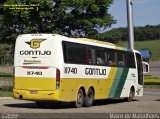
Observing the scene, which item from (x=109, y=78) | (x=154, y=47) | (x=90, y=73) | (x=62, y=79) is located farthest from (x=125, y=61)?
(x=154, y=47)

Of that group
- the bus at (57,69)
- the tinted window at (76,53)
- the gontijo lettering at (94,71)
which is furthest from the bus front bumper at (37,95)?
the gontijo lettering at (94,71)

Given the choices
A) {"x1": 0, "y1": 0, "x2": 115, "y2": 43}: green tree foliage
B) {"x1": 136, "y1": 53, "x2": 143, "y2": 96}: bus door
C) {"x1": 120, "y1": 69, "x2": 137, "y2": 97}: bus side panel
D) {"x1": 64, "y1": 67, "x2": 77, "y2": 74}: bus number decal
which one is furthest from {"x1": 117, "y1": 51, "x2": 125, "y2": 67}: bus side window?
{"x1": 0, "y1": 0, "x2": 115, "y2": 43}: green tree foliage

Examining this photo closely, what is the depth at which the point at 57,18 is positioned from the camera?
40750 millimetres

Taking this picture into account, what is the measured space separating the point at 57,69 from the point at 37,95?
1.40m

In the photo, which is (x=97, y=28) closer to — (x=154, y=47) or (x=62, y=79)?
(x=62, y=79)

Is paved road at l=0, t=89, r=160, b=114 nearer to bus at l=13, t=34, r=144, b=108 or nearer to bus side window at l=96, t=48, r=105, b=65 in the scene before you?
bus at l=13, t=34, r=144, b=108

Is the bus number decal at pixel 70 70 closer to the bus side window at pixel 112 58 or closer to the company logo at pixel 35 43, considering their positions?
the company logo at pixel 35 43

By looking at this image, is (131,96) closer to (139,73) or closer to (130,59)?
(139,73)

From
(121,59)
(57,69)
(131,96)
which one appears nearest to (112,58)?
(121,59)

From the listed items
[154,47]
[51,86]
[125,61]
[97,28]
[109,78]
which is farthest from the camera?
[154,47]

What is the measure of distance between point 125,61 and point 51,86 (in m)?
8.03

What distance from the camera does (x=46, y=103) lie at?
2336cm

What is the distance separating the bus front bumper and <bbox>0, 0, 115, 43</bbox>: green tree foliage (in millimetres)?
18425

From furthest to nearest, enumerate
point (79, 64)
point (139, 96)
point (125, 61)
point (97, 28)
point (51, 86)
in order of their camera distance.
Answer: point (97, 28)
point (139, 96)
point (125, 61)
point (79, 64)
point (51, 86)
